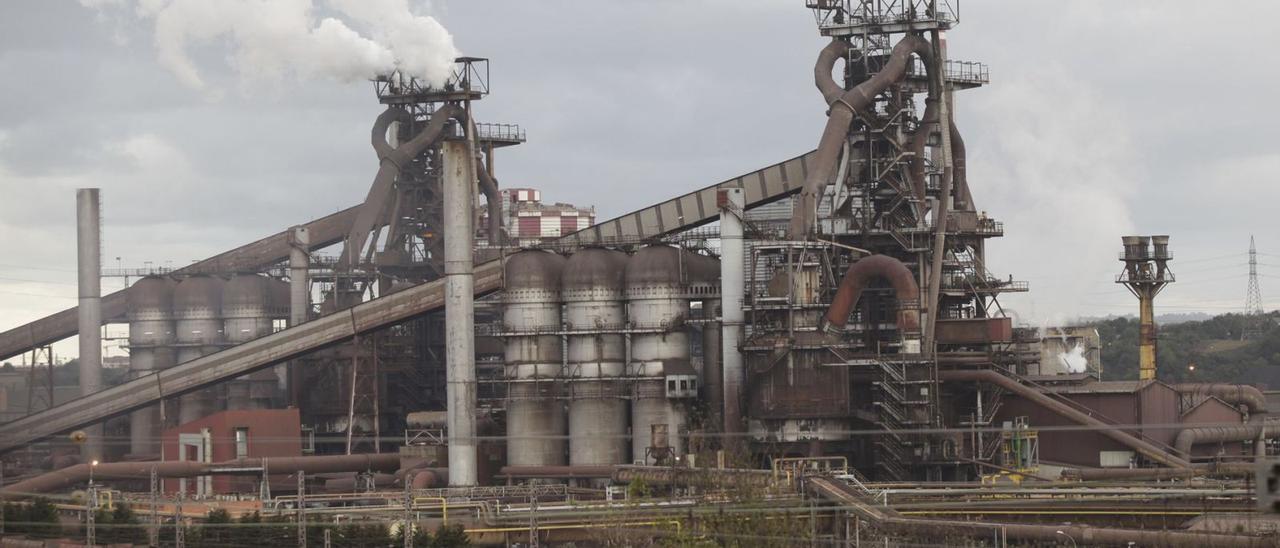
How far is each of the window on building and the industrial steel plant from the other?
3.6 inches

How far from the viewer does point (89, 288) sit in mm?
75625

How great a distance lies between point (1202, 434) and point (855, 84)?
16044 millimetres

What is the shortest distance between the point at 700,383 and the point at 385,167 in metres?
→ 20.2

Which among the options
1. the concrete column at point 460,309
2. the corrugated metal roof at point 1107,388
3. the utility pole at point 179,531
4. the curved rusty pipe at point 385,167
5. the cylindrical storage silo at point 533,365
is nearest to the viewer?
the utility pole at point 179,531

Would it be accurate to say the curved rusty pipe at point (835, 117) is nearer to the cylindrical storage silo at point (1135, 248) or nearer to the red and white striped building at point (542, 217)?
the cylindrical storage silo at point (1135, 248)

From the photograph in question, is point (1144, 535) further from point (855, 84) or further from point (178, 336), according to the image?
point (178, 336)

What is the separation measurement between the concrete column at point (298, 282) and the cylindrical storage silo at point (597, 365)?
601 inches

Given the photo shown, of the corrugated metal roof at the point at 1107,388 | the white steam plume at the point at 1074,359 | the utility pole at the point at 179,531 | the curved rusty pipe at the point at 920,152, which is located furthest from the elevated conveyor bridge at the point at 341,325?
the utility pole at the point at 179,531

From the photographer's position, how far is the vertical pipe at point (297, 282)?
2940 inches

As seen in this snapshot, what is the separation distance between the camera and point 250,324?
77562 mm

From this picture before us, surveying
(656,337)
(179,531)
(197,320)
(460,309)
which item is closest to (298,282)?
(197,320)

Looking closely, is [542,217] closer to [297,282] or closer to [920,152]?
[297,282]

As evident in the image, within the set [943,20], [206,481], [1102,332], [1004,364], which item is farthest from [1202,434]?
[1102,332]

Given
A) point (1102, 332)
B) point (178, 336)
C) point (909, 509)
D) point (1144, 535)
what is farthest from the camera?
point (1102, 332)
